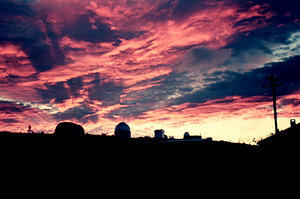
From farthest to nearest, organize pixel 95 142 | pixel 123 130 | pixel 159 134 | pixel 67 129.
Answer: pixel 159 134 < pixel 123 130 < pixel 67 129 < pixel 95 142

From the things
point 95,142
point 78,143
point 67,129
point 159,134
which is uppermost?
point 159,134

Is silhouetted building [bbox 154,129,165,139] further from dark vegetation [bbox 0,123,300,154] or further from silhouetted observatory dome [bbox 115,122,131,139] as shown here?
dark vegetation [bbox 0,123,300,154]

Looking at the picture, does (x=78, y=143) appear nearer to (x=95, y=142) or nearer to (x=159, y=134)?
(x=95, y=142)

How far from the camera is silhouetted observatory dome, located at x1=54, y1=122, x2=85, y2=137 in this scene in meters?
25.8

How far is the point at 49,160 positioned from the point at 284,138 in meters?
20.8

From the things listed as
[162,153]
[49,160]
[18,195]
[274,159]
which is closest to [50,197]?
[18,195]

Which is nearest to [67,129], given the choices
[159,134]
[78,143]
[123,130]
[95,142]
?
[95,142]

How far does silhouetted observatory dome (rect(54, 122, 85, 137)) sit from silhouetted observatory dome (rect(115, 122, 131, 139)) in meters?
10.4

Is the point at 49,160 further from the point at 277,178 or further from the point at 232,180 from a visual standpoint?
the point at 277,178

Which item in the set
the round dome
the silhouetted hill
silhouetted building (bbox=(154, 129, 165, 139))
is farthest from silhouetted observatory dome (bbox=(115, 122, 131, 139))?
the silhouetted hill

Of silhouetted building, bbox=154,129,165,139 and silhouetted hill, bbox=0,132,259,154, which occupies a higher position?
silhouetted building, bbox=154,129,165,139

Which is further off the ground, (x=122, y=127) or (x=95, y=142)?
(x=122, y=127)

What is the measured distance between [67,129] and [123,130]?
12.2m

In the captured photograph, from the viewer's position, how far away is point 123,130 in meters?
37.3
